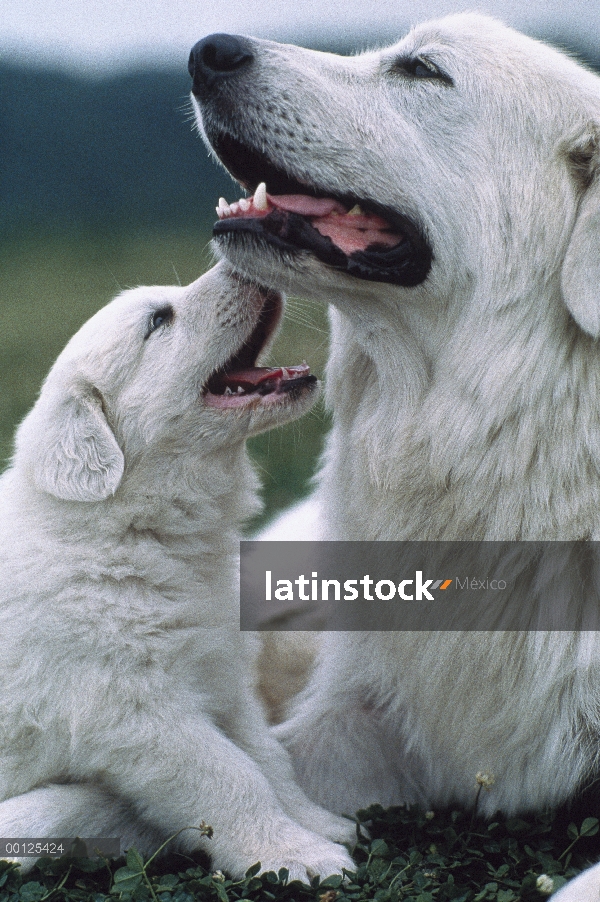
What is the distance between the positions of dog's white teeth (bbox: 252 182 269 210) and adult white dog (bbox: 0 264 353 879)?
37 centimetres

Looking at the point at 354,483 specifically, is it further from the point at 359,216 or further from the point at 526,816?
the point at 526,816

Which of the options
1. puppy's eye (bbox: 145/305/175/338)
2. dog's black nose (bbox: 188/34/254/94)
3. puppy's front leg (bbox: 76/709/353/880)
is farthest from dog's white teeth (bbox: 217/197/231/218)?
puppy's front leg (bbox: 76/709/353/880)

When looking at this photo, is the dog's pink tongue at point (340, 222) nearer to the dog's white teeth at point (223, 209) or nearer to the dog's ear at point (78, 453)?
the dog's white teeth at point (223, 209)

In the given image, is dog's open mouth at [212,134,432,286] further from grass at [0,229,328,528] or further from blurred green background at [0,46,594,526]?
blurred green background at [0,46,594,526]

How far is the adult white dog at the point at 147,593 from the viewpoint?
2393 mm

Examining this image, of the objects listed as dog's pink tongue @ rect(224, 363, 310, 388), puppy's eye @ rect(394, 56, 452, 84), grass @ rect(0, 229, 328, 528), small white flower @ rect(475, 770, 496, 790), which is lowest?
grass @ rect(0, 229, 328, 528)

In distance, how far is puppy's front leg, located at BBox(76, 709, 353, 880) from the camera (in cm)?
235

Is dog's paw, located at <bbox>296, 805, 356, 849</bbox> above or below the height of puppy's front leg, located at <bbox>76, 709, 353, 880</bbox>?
below

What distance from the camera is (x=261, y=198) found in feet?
8.00

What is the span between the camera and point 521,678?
98.7 inches

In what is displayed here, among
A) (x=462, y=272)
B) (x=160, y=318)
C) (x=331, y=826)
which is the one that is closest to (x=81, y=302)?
(x=160, y=318)

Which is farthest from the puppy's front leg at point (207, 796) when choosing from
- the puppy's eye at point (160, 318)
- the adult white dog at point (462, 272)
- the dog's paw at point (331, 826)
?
the puppy's eye at point (160, 318)

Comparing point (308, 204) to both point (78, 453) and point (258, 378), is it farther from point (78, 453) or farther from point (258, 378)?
point (78, 453)

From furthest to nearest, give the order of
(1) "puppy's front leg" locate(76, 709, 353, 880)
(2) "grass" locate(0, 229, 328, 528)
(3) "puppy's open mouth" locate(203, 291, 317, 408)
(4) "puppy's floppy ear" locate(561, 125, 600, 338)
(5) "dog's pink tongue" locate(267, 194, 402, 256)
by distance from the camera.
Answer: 1. (2) "grass" locate(0, 229, 328, 528)
2. (3) "puppy's open mouth" locate(203, 291, 317, 408)
3. (5) "dog's pink tongue" locate(267, 194, 402, 256)
4. (1) "puppy's front leg" locate(76, 709, 353, 880)
5. (4) "puppy's floppy ear" locate(561, 125, 600, 338)
